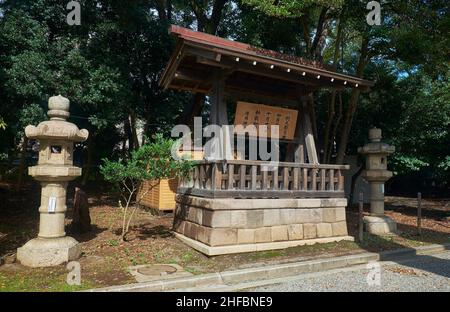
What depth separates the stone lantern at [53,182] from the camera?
23.3 feet

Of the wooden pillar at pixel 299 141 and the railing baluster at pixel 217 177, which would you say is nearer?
the railing baluster at pixel 217 177

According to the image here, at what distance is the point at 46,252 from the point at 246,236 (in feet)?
13.8

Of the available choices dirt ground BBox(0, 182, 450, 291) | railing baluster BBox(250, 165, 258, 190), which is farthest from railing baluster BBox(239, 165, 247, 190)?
dirt ground BBox(0, 182, 450, 291)

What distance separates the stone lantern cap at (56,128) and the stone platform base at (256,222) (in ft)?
10.7

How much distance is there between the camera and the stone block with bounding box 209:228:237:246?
828 cm

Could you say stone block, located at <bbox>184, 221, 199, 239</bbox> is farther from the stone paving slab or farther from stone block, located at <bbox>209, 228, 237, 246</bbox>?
the stone paving slab

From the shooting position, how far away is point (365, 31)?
12.9 m

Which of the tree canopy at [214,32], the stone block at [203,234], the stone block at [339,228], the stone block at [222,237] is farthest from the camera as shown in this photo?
the tree canopy at [214,32]

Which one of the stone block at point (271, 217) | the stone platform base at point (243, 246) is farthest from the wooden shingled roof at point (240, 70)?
the stone platform base at point (243, 246)

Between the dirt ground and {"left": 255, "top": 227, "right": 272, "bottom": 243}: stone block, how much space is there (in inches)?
13.4

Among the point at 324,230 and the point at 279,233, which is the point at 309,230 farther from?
the point at 279,233

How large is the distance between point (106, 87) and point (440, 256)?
37.6ft

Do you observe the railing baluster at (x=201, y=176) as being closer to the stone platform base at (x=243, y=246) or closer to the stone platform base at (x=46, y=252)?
the stone platform base at (x=243, y=246)

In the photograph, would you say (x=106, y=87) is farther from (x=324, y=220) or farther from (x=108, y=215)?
(x=324, y=220)
